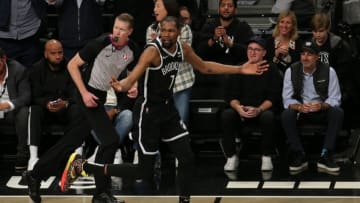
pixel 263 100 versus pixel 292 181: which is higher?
pixel 263 100

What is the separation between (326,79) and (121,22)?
8.30 feet

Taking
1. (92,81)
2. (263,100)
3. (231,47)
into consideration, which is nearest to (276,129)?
(263,100)

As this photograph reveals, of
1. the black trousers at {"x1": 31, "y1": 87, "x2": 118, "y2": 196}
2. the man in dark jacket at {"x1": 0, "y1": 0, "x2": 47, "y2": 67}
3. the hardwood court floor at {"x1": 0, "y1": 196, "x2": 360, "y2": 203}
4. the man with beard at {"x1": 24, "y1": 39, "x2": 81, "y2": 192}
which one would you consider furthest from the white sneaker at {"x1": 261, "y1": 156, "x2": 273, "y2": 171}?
the man in dark jacket at {"x1": 0, "y1": 0, "x2": 47, "y2": 67}

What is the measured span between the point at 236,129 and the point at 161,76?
188 cm

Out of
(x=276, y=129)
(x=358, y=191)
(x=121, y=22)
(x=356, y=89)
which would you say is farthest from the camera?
(x=356, y=89)

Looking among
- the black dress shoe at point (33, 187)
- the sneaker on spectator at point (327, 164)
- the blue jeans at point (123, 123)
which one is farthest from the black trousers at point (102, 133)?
the sneaker on spectator at point (327, 164)

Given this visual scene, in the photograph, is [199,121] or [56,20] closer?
[199,121]

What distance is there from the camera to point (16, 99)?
930 centimetres

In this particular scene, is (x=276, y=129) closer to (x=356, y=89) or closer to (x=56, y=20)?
(x=356, y=89)

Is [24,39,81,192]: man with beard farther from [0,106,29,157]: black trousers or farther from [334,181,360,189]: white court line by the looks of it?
[334,181,360,189]: white court line

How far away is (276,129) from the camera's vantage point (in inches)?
359

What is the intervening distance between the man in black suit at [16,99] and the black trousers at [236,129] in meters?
2.03

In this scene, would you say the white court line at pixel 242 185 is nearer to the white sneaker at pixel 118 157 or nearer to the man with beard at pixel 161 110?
the man with beard at pixel 161 110

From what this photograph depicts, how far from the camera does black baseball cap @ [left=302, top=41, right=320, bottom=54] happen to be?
9.09m
